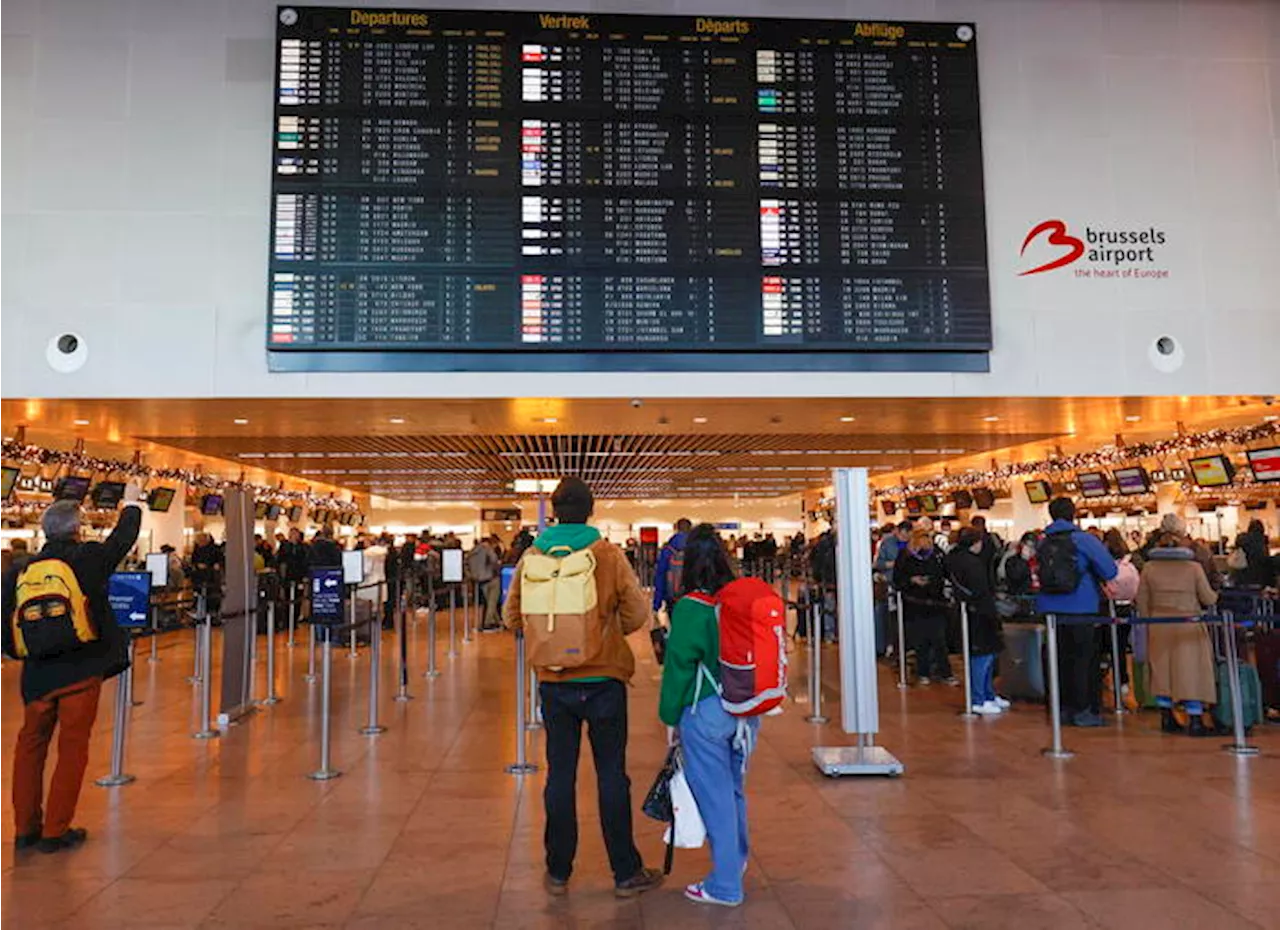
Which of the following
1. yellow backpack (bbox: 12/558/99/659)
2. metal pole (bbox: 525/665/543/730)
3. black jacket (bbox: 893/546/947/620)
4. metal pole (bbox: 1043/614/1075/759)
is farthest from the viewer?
black jacket (bbox: 893/546/947/620)

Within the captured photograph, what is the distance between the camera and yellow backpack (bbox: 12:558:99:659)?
4.33 m

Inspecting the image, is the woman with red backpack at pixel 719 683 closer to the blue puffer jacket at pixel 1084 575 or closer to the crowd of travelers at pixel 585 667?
the crowd of travelers at pixel 585 667

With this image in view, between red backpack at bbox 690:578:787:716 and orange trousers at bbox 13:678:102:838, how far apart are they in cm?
315

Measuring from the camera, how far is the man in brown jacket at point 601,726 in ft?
12.3

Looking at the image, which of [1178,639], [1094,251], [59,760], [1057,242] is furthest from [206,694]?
[1094,251]

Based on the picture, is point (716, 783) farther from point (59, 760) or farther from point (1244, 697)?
point (1244, 697)

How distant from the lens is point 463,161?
8039mm

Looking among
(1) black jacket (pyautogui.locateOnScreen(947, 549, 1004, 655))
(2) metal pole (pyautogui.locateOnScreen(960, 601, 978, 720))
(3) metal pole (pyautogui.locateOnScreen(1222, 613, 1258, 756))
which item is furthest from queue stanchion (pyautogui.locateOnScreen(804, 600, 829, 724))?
(3) metal pole (pyautogui.locateOnScreen(1222, 613, 1258, 756))

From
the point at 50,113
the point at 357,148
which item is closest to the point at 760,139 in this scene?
the point at 357,148

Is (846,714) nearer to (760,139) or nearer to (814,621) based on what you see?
(814,621)

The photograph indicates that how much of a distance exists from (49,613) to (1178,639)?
733cm

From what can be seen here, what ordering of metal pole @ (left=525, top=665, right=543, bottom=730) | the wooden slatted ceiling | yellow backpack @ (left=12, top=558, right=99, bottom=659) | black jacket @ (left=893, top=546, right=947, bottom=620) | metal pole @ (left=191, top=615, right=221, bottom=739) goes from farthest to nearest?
the wooden slatted ceiling
black jacket @ (left=893, top=546, right=947, bottom=620)
metal pole @ (left=525, top=665, right=543, bottom=730)
metal pole @ (left=191, top=615, right=221, bottom=739)
yellow backpack @ (left=12, top=558, right=99, bottom=659)

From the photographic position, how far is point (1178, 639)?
22.8 ft

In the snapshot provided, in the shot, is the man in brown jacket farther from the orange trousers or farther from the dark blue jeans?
the orange trousers
